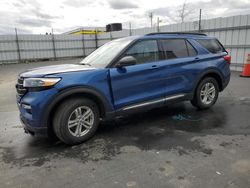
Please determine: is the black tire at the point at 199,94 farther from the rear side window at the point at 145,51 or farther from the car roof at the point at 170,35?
the rear side window at the point at 145,51

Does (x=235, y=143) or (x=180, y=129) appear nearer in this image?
(x=235, y=143)

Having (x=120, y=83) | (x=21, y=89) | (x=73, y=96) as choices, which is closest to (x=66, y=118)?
(x=73, y=96)

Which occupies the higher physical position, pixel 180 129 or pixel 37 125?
pixel 37 125

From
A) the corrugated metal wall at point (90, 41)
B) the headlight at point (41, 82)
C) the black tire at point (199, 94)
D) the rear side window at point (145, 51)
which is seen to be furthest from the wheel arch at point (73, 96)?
the corrugated metal wall at point (90, 41)

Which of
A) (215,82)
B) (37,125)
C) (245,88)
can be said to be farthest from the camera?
(245,88)

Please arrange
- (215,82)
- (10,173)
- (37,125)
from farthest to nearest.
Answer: (215,82) → (37,125) → (10,173)

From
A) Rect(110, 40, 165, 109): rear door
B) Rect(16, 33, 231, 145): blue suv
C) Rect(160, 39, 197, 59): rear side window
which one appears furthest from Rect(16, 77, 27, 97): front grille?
Rect(160, 39, 197, 59): rear side window

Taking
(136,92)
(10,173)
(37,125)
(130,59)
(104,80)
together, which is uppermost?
(130,59)

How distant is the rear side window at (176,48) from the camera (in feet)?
14.5

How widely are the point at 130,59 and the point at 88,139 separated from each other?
1.54 metres

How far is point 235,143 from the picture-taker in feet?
11.1

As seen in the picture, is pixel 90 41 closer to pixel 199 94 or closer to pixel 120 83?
pixel 199 94

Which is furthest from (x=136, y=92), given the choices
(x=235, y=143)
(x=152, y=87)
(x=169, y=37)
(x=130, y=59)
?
(x=235, y=143)

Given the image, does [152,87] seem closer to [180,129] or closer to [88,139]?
[180,129]
